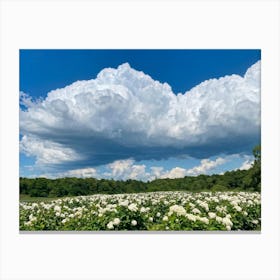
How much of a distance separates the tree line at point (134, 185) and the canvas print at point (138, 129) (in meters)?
0.01

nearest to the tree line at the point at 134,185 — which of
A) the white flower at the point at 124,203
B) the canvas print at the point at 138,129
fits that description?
the canvas print at the point at 138,129

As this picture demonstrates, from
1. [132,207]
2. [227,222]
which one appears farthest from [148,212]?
[227,222]

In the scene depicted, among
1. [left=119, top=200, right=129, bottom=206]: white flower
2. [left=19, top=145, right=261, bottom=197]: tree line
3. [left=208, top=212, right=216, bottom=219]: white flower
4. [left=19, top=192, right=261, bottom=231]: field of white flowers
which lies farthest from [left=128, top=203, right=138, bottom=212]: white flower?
[left=208, top=212, right=216, bottom=219]: white flower

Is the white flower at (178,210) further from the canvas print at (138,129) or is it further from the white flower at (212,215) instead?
the white flower at (212,215)

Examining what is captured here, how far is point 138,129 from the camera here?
614 centimetres

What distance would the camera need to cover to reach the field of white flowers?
582 cm

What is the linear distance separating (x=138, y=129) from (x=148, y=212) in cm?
111

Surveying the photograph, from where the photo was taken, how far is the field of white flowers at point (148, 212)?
5.82 metres

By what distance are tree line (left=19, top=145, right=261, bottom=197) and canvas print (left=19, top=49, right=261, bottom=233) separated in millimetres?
15

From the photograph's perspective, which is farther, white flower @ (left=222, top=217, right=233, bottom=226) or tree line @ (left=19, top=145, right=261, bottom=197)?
tree line @ (left=19, top=145, right=261, bottom=197)

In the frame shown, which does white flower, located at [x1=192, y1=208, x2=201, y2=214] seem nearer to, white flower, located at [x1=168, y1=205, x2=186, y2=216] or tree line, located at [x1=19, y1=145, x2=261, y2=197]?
white flower, located at [x1=168, y1=205, x2=186, y2=216]
